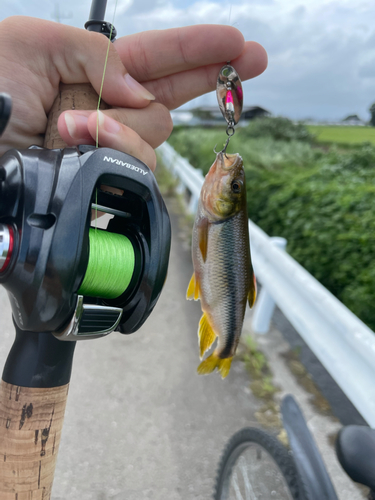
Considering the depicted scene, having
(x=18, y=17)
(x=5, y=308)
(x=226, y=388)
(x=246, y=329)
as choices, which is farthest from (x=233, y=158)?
(x=5, y=308)

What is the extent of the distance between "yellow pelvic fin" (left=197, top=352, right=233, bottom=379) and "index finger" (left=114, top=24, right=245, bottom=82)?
1005 mm

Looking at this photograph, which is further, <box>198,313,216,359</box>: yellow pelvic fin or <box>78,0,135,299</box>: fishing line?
<box>198,313,216,359</box>: yellow pelvic fin

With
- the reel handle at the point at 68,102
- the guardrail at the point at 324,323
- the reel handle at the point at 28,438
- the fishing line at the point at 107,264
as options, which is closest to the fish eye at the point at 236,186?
the fishing line at the point at 107,264

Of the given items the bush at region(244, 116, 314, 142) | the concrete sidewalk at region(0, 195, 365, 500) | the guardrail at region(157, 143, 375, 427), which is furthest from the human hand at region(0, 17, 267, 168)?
the bush at region(244, 116, 314, 142)

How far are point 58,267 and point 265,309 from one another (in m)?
3.05

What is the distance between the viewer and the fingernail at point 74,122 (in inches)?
46.3

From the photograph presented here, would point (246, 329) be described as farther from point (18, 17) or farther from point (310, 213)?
point (18, 17)

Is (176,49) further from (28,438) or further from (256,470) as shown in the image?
(256,470)

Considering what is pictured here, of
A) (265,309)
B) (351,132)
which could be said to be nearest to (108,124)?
(351,132)

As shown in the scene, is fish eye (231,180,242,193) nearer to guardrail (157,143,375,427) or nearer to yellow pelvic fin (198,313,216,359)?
yellow pelvic fin (198,313,216,359)

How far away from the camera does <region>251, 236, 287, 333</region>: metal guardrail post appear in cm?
368

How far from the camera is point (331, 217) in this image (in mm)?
4180

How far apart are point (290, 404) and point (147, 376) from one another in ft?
5.24

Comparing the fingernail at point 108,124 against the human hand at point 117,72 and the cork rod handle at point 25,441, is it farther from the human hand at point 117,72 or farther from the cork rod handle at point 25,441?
the cork rod handle at point 25,441
